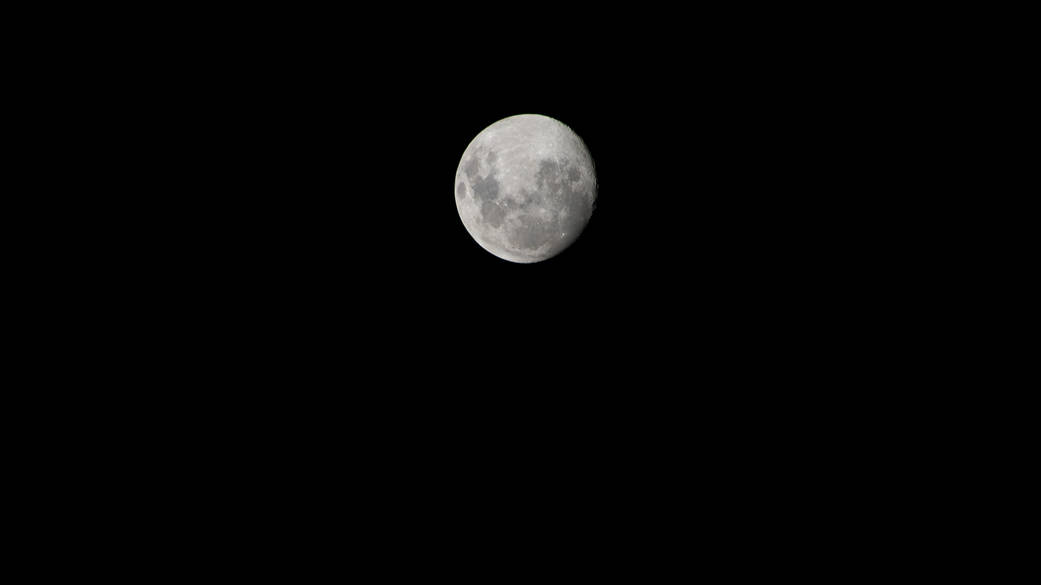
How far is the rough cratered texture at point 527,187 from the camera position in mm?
3623

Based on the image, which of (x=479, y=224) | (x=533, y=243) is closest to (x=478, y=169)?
(x=479, y=224)

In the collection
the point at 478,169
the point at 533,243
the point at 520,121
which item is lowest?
the point at 533,243

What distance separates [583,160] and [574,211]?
1.17 feet

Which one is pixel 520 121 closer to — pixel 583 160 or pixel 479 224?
pixel 583 160

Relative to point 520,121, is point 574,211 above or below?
below

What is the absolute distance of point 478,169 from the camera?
3.75m

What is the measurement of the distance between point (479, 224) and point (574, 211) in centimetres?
59

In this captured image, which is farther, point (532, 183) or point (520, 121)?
point (520, 121)

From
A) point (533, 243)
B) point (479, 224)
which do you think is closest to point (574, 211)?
point (533, 243)

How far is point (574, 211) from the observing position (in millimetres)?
3736

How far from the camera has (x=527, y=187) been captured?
3602mm

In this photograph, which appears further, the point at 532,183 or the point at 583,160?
the point at 583,160

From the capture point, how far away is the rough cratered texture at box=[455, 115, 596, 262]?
362 centimetres

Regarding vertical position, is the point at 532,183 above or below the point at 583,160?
below
